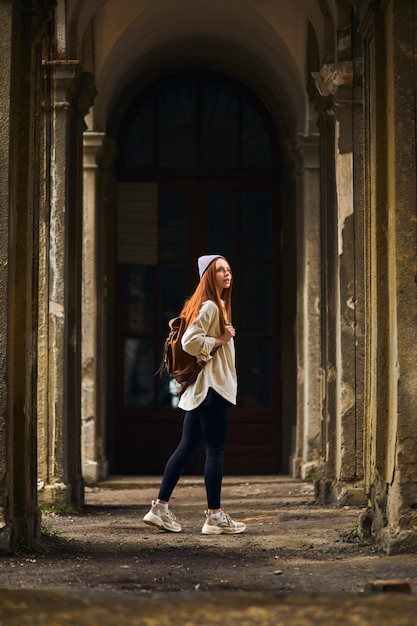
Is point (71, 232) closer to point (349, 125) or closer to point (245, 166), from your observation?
point (349, 125)

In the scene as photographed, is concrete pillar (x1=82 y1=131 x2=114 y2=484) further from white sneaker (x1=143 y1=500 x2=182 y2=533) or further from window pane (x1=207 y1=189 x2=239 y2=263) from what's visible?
white sneaker (x1=143 y1=500 x2=182 y2=533)

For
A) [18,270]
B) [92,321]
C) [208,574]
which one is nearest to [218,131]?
[92,321]

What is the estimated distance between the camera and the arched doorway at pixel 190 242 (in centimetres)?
1480

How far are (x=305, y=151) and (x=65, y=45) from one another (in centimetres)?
401

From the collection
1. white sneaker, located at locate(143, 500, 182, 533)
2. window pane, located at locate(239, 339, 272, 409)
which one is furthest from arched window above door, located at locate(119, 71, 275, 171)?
white sneaker, located at locate(143, 500, 182, 533)

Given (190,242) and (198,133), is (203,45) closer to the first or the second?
(198,133)

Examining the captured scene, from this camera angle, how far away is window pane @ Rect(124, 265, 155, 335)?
14.9m

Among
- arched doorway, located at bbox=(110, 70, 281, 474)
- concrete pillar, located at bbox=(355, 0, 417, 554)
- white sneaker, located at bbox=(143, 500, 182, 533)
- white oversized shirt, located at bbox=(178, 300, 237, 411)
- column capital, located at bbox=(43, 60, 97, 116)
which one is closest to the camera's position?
concrete pillar, located at bbox=(355, 0, 417, 554)

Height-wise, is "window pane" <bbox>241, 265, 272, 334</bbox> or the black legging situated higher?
"window pane" <bbox>241, 265, 272, 334</bbox>

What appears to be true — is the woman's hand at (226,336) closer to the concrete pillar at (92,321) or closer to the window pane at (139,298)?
the concrete pillar at (92,321)

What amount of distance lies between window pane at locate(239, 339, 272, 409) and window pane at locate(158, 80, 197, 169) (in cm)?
230

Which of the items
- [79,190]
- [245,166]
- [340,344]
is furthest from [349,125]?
[245,166]

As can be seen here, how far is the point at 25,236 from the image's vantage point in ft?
22.7

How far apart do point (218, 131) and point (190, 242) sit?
1.38 m
